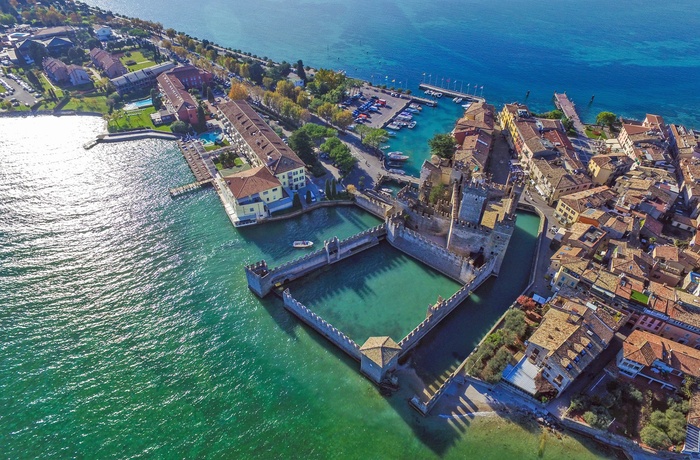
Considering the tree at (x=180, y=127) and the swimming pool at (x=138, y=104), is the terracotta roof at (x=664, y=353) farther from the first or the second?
the swimming pool at (x=138, y=104)

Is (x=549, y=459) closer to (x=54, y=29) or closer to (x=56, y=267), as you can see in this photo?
(x=56, y=267)

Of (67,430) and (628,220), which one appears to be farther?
(628,220)

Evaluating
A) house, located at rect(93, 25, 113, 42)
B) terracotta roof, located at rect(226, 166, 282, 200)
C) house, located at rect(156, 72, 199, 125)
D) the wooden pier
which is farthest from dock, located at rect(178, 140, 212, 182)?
house, located at rect(93, 25, 113, 42)

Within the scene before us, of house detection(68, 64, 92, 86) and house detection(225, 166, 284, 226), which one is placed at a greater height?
house detection(68, 64, 92, 86)

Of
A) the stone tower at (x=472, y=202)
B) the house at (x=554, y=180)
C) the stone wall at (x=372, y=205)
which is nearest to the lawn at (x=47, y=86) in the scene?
the stone wall at (x=372, y=205)

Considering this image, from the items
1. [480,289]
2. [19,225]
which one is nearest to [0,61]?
[19,225]

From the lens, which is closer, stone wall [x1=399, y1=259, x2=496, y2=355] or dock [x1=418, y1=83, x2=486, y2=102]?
stone wall [x1=399, y1=259, x2=496, y2=355]

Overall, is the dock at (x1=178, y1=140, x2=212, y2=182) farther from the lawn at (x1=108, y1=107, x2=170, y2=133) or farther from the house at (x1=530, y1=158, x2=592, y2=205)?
the house at (x1=530, y1=158, x2=592, y2=205)
